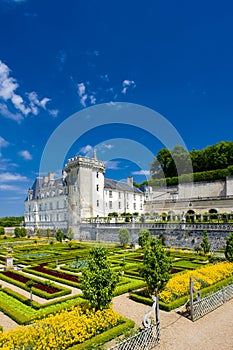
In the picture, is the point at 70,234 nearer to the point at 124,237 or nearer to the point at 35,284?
the point at 124,237

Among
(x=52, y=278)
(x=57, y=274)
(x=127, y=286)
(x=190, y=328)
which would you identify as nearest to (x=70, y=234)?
(x=57, y=274)

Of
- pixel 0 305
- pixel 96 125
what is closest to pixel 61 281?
pixel 0 305

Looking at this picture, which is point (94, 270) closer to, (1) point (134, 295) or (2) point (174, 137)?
(1) point (134, 295)

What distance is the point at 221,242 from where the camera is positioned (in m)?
24.0

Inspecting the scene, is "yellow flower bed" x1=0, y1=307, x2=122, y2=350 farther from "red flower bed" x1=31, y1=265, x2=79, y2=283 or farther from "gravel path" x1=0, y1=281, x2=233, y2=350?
"red flower bed" x1=31, y1=265, x2=79, y2=283

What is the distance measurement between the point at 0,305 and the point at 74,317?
459 cm

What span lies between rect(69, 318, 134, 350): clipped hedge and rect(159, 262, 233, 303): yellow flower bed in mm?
2754

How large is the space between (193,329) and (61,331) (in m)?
4.12

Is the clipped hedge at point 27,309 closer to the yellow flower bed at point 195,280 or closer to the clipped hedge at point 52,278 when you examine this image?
the clipped hedge at point 52,278

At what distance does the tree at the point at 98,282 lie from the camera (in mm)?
8156

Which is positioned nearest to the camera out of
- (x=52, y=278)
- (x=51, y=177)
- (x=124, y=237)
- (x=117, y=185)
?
(x=52, y=278)

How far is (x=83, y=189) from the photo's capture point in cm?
4003

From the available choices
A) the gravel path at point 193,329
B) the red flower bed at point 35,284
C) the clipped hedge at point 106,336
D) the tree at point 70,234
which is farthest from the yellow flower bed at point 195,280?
the tree at point 70,234

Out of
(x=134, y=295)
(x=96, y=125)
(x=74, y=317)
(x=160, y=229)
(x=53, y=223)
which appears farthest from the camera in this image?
(x=53, y=223)
